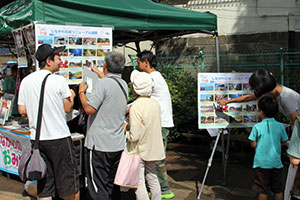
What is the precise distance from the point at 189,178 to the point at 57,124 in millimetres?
2799

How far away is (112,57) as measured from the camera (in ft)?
10.8

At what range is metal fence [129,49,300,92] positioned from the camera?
21.2ft

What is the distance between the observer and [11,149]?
15.5 ft

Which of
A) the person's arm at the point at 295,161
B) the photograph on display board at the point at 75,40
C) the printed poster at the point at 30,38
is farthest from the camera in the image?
the photograph on display board at the point at 75,40

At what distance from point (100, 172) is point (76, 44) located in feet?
5.28

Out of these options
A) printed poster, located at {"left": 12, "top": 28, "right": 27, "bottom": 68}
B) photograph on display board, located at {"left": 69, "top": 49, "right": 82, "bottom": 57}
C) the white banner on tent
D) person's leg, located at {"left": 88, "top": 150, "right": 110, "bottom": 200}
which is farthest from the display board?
the white banner on tent

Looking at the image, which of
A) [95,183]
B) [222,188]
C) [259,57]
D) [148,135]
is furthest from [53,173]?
[259,57]

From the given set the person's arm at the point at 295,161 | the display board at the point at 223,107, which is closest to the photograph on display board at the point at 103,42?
the display board at the point at 223,107

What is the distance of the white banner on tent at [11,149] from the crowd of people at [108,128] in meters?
1.34

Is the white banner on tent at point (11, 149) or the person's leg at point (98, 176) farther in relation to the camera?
the white banner on tent at point (11, 149)

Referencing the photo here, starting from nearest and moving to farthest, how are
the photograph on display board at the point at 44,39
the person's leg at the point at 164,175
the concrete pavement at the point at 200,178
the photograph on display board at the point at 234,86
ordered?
1. the photograph on display board at the point at 44,39
2. the person's leg at the point at 164,175
3. the photograph on display board at the point at 234,86
4. the concrete pavement at the point at 200,178

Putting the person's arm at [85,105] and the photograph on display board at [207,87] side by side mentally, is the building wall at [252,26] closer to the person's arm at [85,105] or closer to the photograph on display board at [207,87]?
the photograph on display board at [207,87]

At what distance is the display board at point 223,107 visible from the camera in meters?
4.09

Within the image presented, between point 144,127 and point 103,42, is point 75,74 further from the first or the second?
point 144,127
